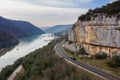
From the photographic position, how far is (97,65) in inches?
1704

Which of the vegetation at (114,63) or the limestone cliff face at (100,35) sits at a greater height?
the limestone cliff face at (100,35)

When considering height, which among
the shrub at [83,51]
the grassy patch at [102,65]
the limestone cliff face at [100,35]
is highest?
the limestone cliff face at [100,35]

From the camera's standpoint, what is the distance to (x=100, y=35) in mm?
51094

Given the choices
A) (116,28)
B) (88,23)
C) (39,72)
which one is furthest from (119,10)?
(39,72)

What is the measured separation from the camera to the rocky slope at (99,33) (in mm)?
46344

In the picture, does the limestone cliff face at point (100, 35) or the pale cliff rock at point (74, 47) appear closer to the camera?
the limestone cliff face at point (100, 35)

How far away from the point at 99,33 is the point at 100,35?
0.48 m

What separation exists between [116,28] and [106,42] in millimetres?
4026

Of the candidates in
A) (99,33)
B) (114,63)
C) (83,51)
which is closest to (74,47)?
(83,51)

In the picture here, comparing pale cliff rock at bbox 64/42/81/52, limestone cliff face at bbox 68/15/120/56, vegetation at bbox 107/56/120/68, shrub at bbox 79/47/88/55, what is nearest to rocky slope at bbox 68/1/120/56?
limestone cliff face at bbox 68/15/120/56

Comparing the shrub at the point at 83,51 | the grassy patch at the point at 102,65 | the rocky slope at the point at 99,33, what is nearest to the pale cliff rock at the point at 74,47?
the rocky slope at the point at 99,33

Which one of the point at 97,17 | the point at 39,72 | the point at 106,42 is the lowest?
the point at 39,72

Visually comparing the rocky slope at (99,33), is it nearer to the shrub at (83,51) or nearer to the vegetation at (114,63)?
the shrub at (83,51)

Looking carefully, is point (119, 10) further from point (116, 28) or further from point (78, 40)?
point (78, 40)
